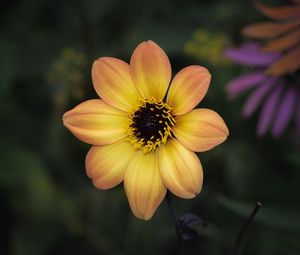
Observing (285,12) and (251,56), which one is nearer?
(285,12)

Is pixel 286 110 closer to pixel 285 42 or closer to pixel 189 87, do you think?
pixel 285 42

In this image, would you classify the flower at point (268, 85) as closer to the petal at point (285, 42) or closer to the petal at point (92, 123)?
the petal at point (285, 42)

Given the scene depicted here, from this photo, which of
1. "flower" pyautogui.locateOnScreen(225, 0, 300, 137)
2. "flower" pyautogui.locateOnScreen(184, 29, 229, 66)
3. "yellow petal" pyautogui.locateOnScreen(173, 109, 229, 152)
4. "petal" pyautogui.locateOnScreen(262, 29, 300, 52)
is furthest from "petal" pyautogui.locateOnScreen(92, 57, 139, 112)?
"flower" pyautogui.locateOnScreen(184, 29, 229, 66)

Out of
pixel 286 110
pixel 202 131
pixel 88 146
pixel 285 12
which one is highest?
pixel 285 12

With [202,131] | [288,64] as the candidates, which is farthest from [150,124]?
[288,64]

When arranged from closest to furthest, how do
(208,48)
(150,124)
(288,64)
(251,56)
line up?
(150,124) → (288,64) → (251,56) → (208,48)

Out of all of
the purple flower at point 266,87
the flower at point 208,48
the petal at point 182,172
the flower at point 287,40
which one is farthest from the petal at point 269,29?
the petal at point 182,172
